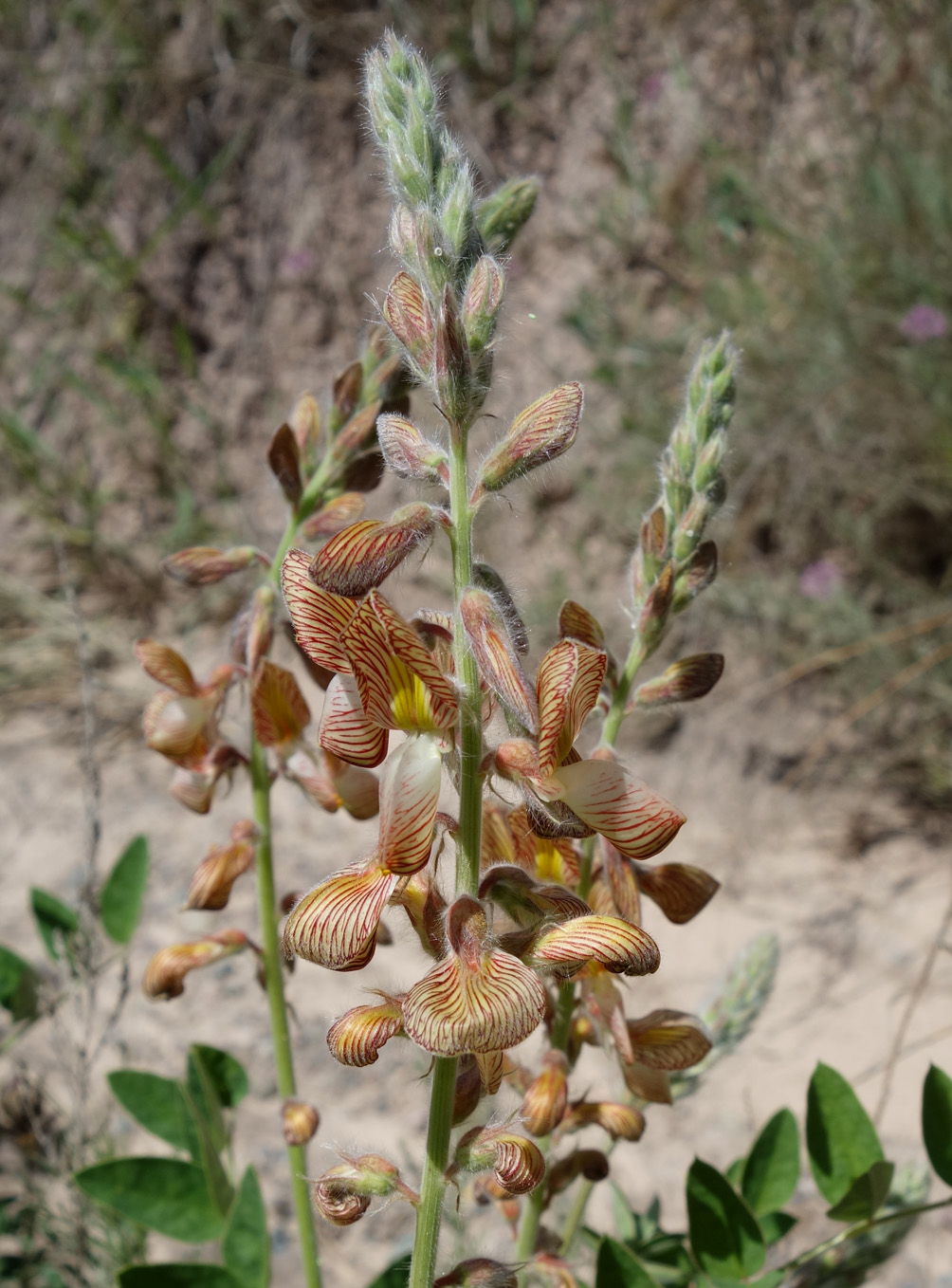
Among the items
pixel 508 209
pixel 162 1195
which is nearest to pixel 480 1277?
pixel 162 1195

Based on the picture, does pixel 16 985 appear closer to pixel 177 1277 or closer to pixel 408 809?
pixel 177 1277

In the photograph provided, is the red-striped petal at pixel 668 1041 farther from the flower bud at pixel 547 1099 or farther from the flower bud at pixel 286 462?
the flower bud at pixel 286 462

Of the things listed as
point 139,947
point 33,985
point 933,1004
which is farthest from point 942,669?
point 33,985

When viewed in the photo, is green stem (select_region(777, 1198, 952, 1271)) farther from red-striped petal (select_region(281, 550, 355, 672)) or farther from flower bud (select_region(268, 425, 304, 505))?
flower bud (select_region(268, 425, 304, 505))

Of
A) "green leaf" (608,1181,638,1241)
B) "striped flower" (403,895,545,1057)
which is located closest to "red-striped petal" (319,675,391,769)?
"striped flower" (403,895,545,1057)

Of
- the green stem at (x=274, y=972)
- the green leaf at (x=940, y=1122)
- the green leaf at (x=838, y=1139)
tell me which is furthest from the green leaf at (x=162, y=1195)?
the green leaf at (x=940, y=1122)

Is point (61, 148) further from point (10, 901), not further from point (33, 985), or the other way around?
point (33, 985)
